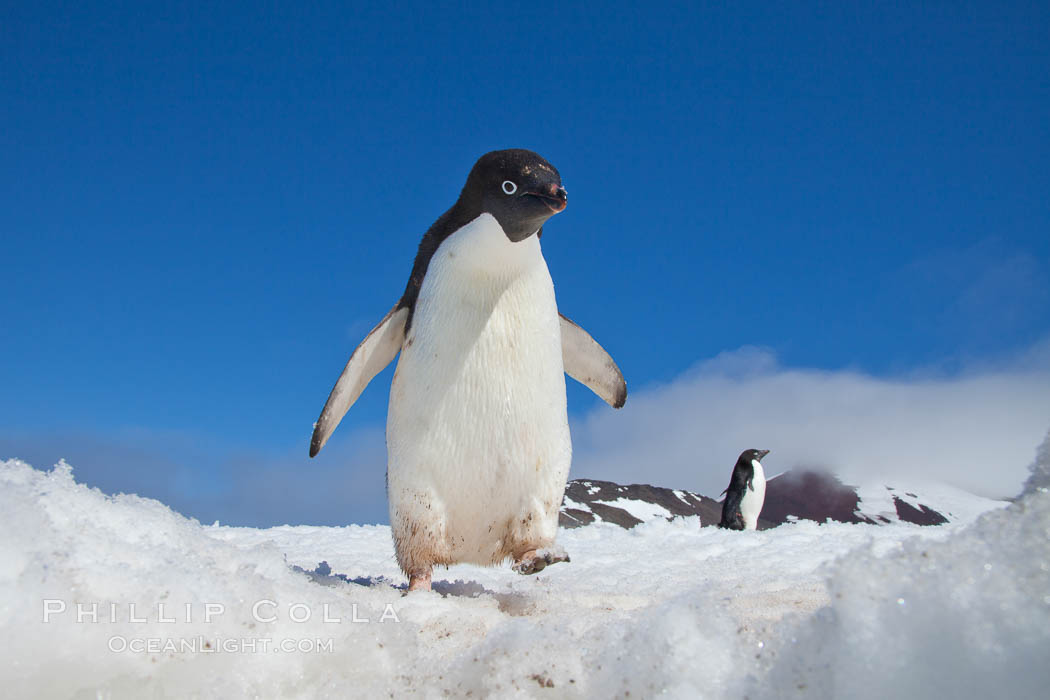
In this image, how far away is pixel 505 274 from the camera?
3.03 meters

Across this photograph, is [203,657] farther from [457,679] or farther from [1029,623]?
[1029,623]

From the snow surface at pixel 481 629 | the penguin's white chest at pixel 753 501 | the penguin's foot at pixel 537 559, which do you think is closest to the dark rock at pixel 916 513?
the penguin's white chest at pixel 753 501

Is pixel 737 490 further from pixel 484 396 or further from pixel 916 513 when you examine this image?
pixel 916 513

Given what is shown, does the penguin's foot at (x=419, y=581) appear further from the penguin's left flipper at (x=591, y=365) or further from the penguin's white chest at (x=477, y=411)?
the penguin's left flipper at (x=591, y=365)

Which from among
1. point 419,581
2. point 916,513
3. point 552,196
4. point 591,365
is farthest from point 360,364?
point 916,513

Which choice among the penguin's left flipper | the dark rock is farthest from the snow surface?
the dark rock

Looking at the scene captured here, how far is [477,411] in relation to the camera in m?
2.86

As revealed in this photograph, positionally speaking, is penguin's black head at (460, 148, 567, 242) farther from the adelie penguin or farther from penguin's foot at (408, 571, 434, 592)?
penguin's foot at (408, 571, 434, 592)

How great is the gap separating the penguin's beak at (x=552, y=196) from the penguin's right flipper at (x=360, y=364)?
88cm

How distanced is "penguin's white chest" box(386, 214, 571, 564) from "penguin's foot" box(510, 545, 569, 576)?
8 cm

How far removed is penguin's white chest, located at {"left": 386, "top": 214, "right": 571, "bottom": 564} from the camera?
112 inches

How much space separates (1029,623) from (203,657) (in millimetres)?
1177

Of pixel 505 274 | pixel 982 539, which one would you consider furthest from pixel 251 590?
pixel 505 274

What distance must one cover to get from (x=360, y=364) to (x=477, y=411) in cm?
80
